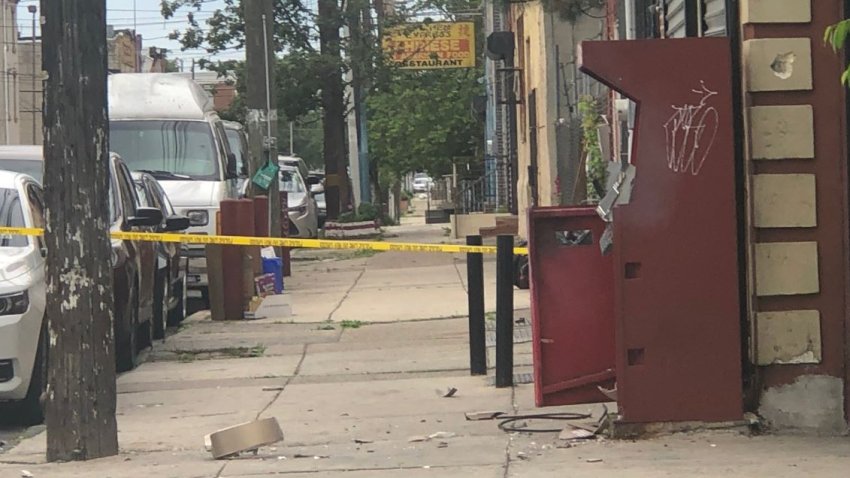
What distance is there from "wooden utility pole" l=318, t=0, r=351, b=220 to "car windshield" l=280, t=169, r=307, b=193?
3.30 m

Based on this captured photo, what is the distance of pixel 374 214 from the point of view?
3469 cm

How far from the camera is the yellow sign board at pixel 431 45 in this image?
34.4 meters

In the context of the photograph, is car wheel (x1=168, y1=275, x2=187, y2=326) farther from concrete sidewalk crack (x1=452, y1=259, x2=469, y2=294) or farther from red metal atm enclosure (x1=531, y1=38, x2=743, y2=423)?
red metal atm enclosure (x1=531, y1=38, x2=743, y2=423)

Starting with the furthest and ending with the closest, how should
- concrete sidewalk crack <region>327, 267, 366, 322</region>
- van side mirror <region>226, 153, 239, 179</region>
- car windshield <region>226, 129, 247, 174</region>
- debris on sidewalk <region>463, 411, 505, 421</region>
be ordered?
car windshield <region>226, 129, 247, 174</region>
van side mirror <region>226, 153, 239, 179</region>
concrete sidewalk crack <region>327, 267, 366, 322</region>
debris on sidewalk <region>463, 411, 505, 421</region>

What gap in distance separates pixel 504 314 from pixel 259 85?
10.6 meters

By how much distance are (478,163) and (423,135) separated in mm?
2256

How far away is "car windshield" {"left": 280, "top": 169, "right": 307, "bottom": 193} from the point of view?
98.0 feet

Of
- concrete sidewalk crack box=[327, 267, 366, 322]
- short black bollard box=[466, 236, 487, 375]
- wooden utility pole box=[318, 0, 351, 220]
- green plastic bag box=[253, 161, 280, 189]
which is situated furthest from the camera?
wooden utility pole box=[318, 0, 351, 220]

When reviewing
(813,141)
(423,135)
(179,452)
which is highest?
(423,135)

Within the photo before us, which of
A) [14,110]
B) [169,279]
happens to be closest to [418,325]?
[169,279]

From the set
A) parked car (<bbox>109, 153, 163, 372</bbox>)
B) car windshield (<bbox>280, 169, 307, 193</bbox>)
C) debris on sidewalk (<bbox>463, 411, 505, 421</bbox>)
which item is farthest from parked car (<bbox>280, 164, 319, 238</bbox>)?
debris on sidewalk (<bbox>463, 411, 505, 421</bbox>)

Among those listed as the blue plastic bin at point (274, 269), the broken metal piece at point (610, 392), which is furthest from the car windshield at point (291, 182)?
the broken metal piece at point (610, 392)

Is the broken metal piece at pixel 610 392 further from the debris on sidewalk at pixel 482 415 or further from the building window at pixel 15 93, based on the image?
the building window at pixel 15 93

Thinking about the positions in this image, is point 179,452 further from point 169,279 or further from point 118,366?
point 169,279
